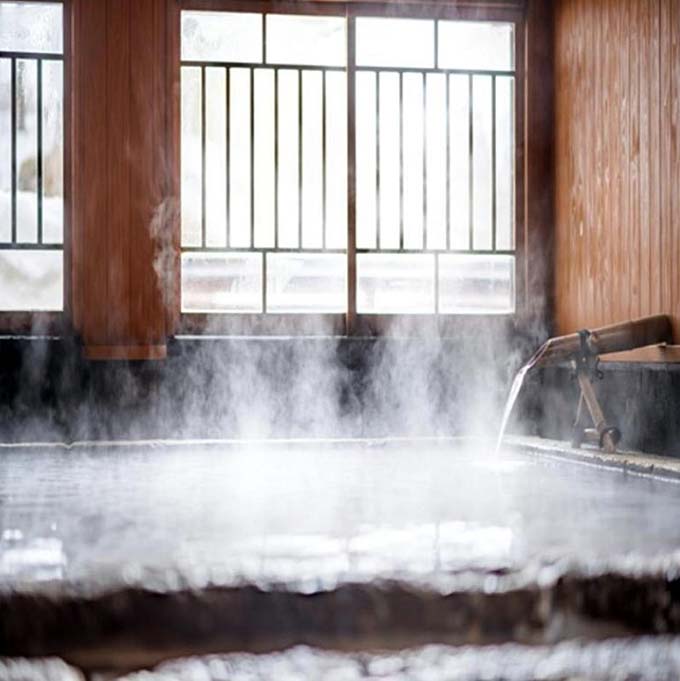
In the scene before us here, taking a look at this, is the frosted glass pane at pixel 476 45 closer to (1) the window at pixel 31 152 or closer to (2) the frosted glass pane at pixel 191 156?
(2) the frosted glass pane at pixel 191 156

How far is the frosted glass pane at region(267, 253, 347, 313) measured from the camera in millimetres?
6402

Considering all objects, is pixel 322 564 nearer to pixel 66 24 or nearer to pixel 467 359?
pixel 467 359

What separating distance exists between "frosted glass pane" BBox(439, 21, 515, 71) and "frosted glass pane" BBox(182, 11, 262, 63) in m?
1.03

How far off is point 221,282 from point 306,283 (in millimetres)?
461

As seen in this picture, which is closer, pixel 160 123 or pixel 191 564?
pixel 191 564

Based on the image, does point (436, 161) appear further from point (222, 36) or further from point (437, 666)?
point (437, 666)

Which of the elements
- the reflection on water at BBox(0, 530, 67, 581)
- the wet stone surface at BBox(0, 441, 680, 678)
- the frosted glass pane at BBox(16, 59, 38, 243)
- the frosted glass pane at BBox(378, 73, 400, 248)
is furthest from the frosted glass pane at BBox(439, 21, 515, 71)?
the reflection on water at BBox(0, 530, 67, 581)

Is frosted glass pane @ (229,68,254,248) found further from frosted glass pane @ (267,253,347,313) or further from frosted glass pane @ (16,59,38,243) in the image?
frosted glass pane @ (16,59,38,243)

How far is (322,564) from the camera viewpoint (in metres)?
2.47

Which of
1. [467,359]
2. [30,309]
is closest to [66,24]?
[30,309]

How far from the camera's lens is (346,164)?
6.45m

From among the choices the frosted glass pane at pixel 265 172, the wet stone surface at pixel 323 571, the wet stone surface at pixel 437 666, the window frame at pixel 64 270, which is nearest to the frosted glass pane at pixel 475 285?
the frosted glass pane at pixel 265 172

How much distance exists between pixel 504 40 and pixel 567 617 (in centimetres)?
479

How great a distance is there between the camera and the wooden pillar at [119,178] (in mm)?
6066
